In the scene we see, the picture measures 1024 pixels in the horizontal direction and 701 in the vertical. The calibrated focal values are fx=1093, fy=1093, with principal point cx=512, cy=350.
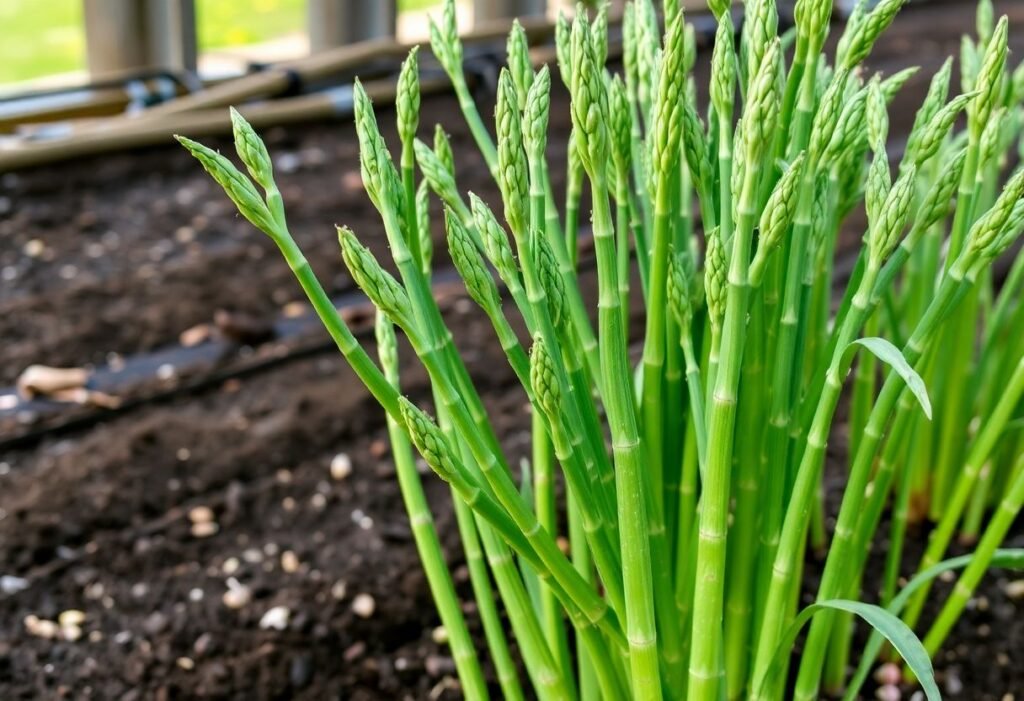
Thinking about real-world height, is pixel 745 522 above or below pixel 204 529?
above

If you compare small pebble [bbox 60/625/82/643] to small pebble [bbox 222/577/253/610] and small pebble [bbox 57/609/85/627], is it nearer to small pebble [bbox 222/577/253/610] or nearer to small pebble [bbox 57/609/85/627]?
small pebble [bbox 57/609/85/627]

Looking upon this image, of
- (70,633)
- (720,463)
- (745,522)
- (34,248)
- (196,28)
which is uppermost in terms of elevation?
(196,28)

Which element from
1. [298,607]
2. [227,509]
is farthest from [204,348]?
[298,607]

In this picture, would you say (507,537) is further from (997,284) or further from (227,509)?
(997,284)

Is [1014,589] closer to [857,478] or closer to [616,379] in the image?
[857,478]

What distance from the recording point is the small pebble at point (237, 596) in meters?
1.14

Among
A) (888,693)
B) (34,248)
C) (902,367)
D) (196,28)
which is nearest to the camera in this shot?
(902,367)

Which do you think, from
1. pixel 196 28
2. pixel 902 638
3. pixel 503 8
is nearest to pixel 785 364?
pixel 902 638

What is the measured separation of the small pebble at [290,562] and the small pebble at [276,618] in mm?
71

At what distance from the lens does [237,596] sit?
115 cm

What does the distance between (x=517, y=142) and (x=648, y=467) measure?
0.96 ft

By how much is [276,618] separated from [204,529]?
209 mm

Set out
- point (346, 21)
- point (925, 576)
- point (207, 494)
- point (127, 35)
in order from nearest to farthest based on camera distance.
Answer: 1. point (925, 576)
2. point (207, 494)
3. point (127, 35)
4. point (346, 21)

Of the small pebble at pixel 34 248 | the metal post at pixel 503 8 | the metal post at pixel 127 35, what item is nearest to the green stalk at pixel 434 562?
the small pebble at pixel 34 248
